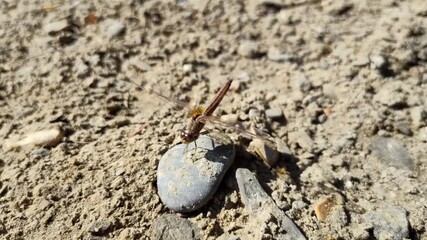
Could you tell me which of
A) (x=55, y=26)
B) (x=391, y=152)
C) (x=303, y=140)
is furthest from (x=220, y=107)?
(x=55, y=26)

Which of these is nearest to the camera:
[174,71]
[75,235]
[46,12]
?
[75,235]

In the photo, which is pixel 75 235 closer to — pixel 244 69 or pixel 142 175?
pixel 142 175

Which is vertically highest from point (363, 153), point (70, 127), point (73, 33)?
point (73, 33)

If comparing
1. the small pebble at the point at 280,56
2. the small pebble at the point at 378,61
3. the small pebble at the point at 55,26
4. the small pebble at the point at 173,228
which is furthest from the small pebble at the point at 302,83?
the small pebble at the point at 55,26

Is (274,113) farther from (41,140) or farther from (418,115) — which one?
(41,140)

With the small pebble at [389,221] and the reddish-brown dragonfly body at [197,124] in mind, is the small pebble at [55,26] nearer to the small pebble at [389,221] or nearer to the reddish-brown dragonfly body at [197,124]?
the reddish-brown dragonfly body at [197,124]

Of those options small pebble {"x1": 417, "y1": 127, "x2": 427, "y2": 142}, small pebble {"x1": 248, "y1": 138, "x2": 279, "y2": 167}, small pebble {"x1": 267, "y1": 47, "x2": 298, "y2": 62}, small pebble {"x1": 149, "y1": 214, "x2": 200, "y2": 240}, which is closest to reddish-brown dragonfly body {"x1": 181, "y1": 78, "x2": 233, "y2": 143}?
small pebble {"x1": 248, "y1": 138, "x2": 279, "y2": 167}

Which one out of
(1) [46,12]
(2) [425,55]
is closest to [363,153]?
(2) [425,55]
